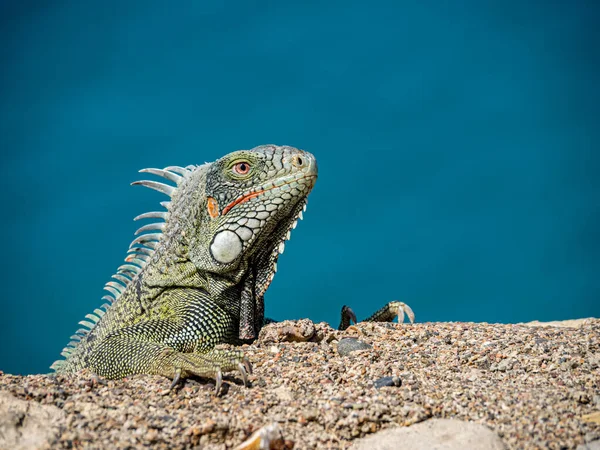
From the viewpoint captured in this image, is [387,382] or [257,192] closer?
[387,382]

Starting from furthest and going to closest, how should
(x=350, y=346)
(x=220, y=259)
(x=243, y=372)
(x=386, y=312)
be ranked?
(x=386, y=312), (x=220, y=259), (x=350, y=346), (x=243, y=372)

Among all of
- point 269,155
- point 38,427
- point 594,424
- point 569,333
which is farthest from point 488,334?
point 38,427

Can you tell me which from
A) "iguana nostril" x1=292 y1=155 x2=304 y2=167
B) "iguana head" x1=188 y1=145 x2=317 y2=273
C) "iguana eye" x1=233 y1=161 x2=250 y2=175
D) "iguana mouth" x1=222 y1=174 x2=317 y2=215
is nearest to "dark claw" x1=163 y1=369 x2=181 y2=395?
"iguana head" x1=188 y1=145 x2=317 y2=273

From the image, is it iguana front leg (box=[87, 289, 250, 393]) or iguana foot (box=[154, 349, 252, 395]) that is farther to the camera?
iguana front leg (box=[87, 289, 250, 393])

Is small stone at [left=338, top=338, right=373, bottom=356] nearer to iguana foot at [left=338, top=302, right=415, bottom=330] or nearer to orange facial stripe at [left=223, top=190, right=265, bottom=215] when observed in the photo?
iguana foot at [left=338, top=302, right=415, bottom=330]

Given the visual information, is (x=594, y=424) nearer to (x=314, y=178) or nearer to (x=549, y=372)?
(x=549, y=372)

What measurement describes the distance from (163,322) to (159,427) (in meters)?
1.99

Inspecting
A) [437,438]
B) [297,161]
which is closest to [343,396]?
[437,438]

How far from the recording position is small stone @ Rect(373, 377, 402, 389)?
470 centimetres

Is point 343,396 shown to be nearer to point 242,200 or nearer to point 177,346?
point 177,346

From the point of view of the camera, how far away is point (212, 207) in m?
6.17

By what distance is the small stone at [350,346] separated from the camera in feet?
18.4

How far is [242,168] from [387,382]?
2613 millimetres

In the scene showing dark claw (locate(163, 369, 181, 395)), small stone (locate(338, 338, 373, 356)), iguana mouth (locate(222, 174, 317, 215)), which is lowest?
dark claw (locate(163, 369, 181, 395))
